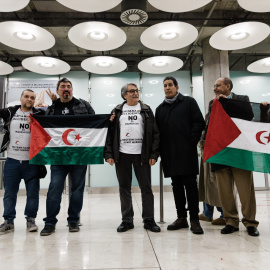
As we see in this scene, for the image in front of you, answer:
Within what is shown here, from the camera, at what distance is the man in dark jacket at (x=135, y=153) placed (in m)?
2.59

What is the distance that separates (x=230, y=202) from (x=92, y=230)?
4.57 ft

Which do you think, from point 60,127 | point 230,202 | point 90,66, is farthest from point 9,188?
point 90,66

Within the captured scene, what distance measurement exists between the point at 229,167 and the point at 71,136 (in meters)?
1.70

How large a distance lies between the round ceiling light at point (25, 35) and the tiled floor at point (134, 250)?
2.96m

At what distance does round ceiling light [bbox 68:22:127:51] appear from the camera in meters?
3.90

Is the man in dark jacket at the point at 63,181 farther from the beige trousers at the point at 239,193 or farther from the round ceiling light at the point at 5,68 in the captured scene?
the round ceiling light at the point at 5,68

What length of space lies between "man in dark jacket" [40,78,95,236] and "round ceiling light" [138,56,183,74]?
3.01 metres

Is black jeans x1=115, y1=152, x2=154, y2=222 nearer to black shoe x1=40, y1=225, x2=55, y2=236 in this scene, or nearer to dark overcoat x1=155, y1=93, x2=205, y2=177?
dark overcoat x1=155, y1=93, x2=205, y2=177

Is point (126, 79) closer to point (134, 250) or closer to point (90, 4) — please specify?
point (90, 4)

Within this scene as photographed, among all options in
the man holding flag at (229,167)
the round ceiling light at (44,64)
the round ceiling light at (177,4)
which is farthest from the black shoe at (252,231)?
the round ceiling light at (44,64)

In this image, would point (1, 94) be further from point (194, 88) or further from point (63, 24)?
point (194, 88)

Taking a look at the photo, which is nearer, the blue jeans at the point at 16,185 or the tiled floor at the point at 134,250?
the tiled floor at the point at 134,250

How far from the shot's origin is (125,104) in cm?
282

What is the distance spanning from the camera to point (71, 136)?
285 centimetres
